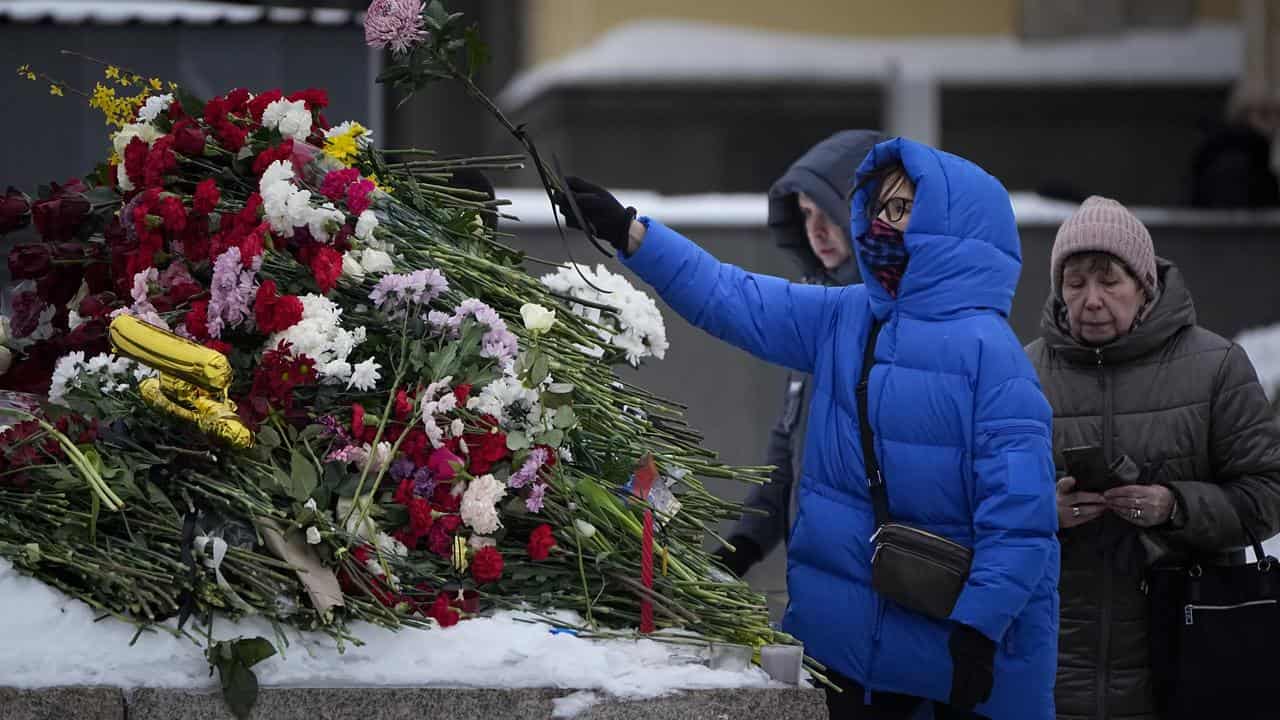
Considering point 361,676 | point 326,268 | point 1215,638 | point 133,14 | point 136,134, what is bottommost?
point 1215,638

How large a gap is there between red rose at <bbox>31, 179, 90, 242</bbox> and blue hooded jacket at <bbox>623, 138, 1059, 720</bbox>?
1074 millimetres

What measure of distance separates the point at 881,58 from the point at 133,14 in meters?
5.17

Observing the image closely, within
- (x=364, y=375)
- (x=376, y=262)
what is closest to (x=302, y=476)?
(x=364, y=375)

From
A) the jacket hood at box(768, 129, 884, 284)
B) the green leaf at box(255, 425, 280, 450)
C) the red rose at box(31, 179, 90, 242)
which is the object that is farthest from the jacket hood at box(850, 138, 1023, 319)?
the red rose at box(31, 179, 90, 242)

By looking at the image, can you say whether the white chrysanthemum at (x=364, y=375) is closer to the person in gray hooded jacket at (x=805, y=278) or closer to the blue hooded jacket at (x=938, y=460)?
the blue hooded jacket at (x=938, y=460)

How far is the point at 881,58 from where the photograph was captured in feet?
31.3

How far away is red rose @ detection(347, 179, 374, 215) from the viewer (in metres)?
2.54

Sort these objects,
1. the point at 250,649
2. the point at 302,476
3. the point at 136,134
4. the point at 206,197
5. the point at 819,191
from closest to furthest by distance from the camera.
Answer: the point at 250,649, the point at 302,476, the point at 206,197, the point at 136,134, the point at 819,191

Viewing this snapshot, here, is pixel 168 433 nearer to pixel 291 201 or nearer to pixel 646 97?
pixel 291 201

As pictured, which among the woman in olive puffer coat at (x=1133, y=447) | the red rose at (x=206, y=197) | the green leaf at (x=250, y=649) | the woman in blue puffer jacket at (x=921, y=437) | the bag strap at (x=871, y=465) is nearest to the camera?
the green leaf at (x=250, y=649)

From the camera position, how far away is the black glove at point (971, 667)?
2.56 metres

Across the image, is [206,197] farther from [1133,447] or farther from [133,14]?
[133,14]

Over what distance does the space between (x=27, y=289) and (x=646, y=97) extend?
266 inches

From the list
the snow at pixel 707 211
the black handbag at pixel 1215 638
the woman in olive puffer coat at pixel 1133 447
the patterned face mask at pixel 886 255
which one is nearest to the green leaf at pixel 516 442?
the patterned face mask at pixel 886 255
